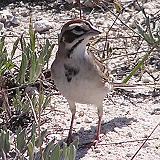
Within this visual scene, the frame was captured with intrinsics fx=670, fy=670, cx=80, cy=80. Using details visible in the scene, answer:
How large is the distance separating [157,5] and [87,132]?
7.71 ft

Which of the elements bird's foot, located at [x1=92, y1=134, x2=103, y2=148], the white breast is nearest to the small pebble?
bird's foot, located at [x1=92, y1=134, x2=103, y2=148]

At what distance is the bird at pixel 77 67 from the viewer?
15.0 feet

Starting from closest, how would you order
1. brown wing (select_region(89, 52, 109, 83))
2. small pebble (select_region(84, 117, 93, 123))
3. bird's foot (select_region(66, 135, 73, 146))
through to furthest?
brown wing (select_region(89, 52, 109, 83)) → bird's foot (select_region(66, 135, 73, 146)) → small pebble (select_region(84, 117, 93, 123))

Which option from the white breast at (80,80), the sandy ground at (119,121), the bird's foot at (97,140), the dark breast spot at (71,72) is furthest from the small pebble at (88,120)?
the dark breast spot at (71,72)

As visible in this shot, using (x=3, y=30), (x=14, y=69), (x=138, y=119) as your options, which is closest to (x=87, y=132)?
(x=138, y=119)

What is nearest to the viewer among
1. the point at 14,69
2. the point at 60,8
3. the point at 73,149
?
the point at 73,149

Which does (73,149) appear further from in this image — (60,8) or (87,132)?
(60,8)

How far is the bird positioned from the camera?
458 centimetres

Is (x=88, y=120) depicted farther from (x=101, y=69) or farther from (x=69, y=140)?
(x=101, y=69)

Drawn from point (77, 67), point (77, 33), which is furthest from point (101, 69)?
point (77, 33)

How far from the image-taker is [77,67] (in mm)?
4613

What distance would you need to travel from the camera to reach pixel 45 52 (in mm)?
5301

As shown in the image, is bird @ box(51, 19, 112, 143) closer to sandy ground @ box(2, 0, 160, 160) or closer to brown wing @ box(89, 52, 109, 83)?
brown wing @ box(89, 52, 109, 83)

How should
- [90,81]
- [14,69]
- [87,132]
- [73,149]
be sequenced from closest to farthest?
[73,149]
[90,81]
[87,132]
[14,69]
